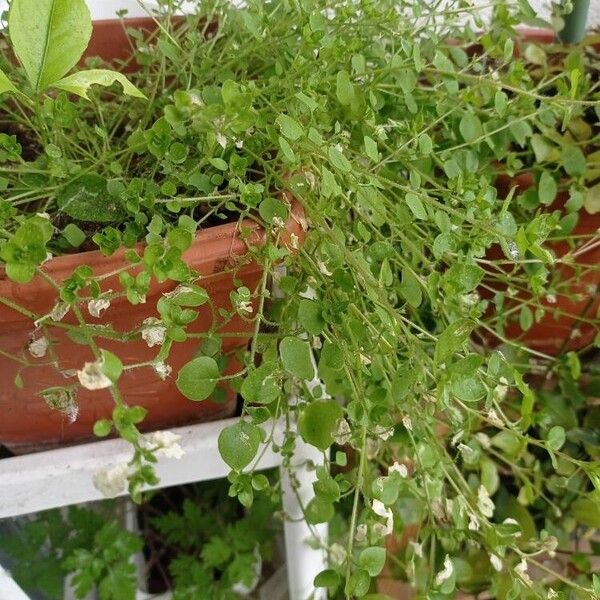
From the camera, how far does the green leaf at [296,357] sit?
0.37 meters

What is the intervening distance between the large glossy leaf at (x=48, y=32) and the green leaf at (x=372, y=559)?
321mm

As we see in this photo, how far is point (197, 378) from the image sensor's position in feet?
1.21

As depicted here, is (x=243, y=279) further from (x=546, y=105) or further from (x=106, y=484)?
(x=546, y=105)

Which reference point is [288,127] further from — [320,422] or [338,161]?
[320,422]

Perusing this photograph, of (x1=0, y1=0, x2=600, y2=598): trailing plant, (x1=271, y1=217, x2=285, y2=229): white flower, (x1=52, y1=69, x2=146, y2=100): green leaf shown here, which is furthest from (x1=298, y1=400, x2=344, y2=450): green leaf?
(x1=52, y1=69, x2=146, y2=100): green leaf

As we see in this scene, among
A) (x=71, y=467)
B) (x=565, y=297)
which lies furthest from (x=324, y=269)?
(x=565, y=297)

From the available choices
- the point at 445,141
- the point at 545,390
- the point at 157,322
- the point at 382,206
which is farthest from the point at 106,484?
the point at 545,390

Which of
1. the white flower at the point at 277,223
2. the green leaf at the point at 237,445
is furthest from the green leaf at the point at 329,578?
the white flower at the point at 277,223

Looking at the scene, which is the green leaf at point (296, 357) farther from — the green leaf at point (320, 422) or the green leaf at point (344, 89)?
the green leaf at point (344, 89)

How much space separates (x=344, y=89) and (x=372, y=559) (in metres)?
0.29

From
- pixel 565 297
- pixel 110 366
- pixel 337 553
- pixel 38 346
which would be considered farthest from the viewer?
pixel 565 297

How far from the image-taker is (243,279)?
0.44m

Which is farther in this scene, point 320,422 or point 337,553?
point 337,553

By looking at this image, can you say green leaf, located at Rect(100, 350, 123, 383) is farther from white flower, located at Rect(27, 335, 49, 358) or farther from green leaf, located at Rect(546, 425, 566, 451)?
green leaf, located at Rect(546, 425, 566, 451)
